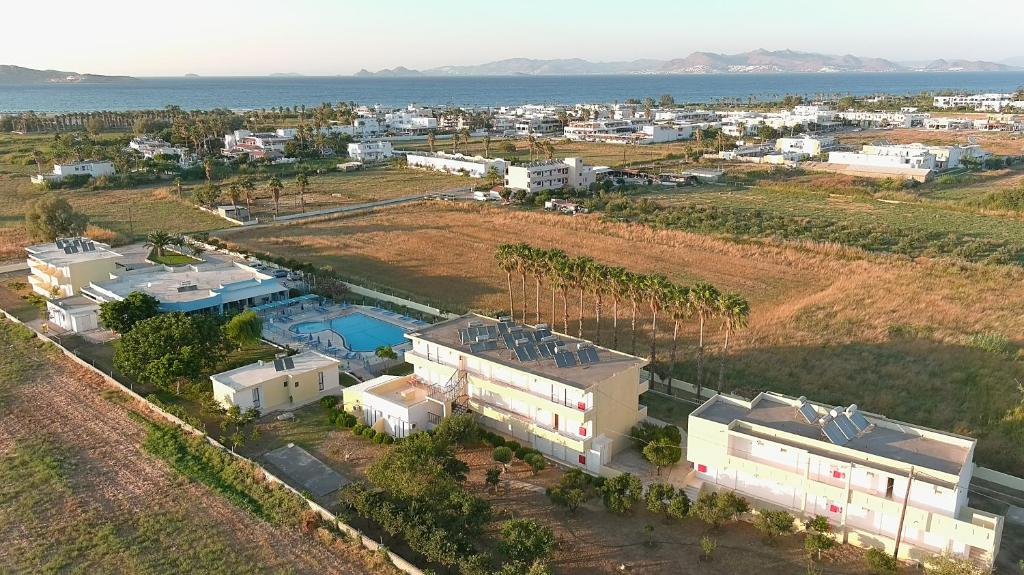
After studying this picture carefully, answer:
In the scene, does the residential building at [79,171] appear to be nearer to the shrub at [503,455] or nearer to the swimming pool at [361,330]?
the swimming pool at [361,330]

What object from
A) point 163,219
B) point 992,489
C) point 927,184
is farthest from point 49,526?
point 927,184

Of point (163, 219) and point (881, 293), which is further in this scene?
point (163, 219)

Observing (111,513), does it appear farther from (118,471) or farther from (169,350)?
(169,350)

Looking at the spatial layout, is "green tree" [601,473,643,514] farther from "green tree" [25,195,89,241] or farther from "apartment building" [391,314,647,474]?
"green tree" [25,195,89,241]

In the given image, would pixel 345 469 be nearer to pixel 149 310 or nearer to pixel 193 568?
pixel 193 568

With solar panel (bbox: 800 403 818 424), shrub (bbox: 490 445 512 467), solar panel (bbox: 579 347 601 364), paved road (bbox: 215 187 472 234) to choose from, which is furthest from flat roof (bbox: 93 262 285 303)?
solar panel (bbox: 800 403 818 424)
